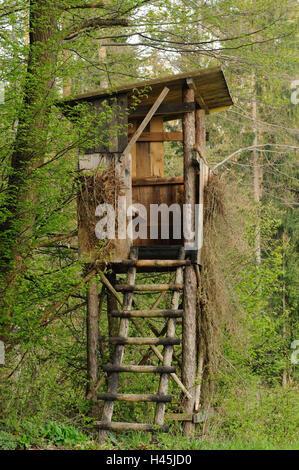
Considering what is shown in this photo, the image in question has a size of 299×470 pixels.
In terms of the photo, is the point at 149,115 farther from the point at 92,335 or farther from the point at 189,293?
the point at 92,335

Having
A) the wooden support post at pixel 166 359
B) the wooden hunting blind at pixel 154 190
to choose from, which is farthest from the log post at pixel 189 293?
the wooden support post at pixel 166 359

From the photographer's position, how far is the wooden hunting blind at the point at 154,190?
9.53 meters

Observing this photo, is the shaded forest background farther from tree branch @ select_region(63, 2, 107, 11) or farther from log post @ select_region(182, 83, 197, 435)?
log post @ select_region(182, 83, 197, 435)

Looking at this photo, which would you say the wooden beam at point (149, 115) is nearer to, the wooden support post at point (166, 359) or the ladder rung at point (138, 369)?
the wooden support post at point (166, 359)

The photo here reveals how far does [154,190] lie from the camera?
11.0m

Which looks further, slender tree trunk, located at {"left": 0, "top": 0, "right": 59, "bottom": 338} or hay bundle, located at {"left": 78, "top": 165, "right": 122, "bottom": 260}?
A: hay bundle, located at {"left": 78, "top": 165, "right": 122, "bottom": 260}

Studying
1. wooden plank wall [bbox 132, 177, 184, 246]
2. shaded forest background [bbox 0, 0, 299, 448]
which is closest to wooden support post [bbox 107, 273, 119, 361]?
shaded forest background [bbox 0, 0, 299, 448]

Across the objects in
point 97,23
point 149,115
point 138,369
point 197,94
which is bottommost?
point 138,369

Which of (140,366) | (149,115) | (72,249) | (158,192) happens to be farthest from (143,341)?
(149,115)

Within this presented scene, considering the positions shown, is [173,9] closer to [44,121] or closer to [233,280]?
[44,121]

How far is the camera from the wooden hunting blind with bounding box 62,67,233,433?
953cm

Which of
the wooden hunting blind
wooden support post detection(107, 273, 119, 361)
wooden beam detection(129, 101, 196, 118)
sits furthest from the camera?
wooden support post detection(107, 273, 119, 361)
